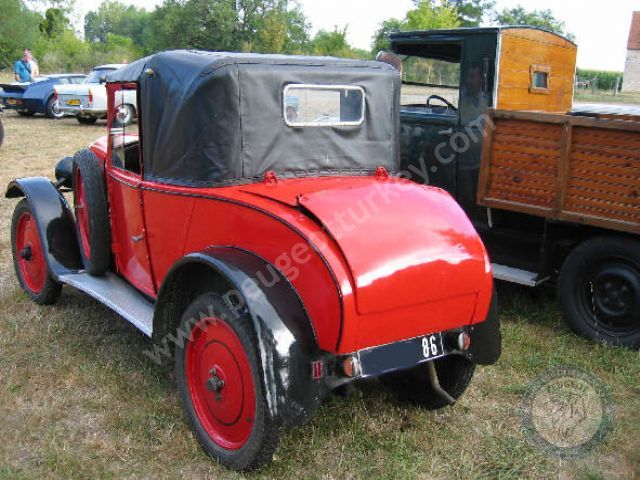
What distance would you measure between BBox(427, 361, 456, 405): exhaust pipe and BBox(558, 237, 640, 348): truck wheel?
1573 millimetres

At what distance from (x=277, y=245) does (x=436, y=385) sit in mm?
1083

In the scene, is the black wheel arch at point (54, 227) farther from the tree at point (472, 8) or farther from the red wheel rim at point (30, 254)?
the tree at point (472, 8)

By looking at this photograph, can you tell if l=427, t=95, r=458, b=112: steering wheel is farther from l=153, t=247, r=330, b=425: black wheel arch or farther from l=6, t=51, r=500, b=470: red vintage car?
l=153, t=247, r=330, b=425: black wheel arch

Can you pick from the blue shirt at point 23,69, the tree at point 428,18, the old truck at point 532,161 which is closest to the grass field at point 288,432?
the old truck at point 532,161

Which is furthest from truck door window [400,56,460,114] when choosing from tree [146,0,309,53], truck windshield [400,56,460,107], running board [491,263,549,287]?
tree [146,0,309,53]

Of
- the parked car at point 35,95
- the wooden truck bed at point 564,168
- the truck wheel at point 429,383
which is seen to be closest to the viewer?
the truck wheel at point 429,383

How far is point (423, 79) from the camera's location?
5734 millimetres

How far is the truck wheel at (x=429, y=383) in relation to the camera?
3.17m

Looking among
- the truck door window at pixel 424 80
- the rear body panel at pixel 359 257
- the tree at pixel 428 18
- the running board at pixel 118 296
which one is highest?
the tree at pixel 428 18

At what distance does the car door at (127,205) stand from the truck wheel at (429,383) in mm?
1543

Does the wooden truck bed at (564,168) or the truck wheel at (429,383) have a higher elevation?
the wooden truck bed at (564,168)

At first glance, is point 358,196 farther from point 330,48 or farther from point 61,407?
point 330,48

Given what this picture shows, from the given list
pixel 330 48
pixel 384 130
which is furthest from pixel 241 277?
pixel 330 48

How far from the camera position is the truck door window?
5.34 m
